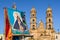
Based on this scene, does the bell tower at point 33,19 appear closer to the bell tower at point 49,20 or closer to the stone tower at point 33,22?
the stone tower at point 33,22

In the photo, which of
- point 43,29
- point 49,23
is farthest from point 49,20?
point 43,29

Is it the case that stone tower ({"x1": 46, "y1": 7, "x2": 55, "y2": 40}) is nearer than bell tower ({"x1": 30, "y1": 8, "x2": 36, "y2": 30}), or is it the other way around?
stone tower ({"x1": 46, "y1": 7, "x2": 55, "y2": 40})

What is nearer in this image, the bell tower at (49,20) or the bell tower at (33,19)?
the bell tower at (49,20)

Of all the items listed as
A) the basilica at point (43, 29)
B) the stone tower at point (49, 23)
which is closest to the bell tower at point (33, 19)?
the basilica at point (43, 29)

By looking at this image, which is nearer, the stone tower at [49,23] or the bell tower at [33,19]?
the stone tower at [49,23]

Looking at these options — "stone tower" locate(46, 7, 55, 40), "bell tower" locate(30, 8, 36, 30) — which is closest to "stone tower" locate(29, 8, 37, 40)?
"bell tower" locate(30, 8, 36, 30)

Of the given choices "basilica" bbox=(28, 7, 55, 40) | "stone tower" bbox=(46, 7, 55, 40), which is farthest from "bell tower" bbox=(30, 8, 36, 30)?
"stone tower" bbox=(46, 7, 55, 40)

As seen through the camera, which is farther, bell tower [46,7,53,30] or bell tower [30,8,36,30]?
bell tower [30,8,36,30]

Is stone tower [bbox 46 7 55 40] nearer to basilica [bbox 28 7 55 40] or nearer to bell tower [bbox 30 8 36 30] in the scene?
basilica [bbox 28 7 55 40]

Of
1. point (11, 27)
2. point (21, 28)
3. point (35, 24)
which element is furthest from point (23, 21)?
point (35, 24)

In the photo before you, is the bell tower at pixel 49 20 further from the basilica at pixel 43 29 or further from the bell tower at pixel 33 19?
the bell tower at pixel 33 19

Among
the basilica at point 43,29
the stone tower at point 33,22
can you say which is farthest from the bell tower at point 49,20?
the stone tower at point 33,22

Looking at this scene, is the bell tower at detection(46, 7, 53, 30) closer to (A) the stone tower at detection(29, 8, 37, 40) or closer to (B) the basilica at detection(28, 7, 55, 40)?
(B) the basilica at detection(28, 7, 55, 40)

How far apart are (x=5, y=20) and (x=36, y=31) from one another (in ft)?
75.3
